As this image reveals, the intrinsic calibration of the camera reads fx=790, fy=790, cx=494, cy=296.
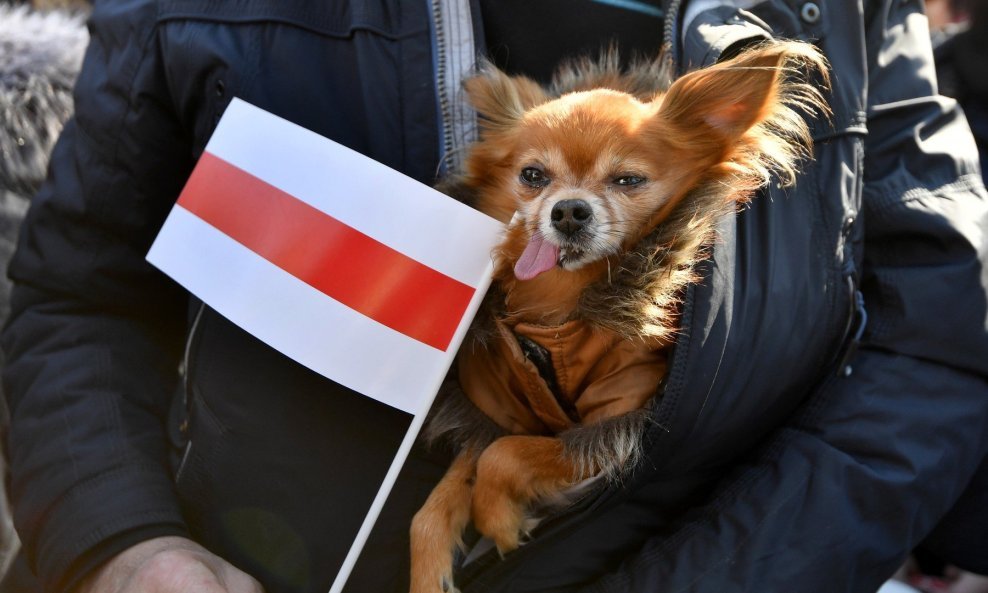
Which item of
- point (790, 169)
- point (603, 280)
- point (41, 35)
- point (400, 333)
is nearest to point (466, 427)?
point (400, 333)

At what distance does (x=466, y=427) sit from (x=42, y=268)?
99cm

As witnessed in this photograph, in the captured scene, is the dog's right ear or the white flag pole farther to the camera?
the dog's right ear

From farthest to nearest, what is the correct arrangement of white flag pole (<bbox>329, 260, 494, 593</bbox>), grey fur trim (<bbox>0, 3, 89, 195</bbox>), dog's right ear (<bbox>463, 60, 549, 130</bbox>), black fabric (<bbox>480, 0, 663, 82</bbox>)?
grey fur trim (<bbox>0, 3, 89, 195</bbox>) < black fabric (<bbox>480, 0, 663, 82</bbox>) < dog's right ear (<bbox>463, 60, 549, 130</bbox>) < white flag pole (<bbox>329, 260, 494, 593</bbox>)

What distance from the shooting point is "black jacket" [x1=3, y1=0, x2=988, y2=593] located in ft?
4.62

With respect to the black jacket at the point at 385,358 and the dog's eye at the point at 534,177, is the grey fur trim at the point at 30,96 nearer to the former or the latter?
the black jacket at the point at 385,358

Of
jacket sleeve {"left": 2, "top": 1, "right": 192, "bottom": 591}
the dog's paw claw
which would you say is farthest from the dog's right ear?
the dog's paw claw

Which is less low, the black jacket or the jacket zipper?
the jacket zipper

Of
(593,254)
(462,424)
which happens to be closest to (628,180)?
(593,254)

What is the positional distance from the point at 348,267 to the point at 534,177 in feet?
1.30

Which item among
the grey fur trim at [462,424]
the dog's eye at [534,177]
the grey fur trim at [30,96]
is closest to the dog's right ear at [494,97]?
the dog's eye at [534,177]

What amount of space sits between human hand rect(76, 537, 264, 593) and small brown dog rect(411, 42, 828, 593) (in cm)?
35

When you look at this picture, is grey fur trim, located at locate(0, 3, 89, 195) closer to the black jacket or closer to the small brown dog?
the black jacket

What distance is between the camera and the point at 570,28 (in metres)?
1.75

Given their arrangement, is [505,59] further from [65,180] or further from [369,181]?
[65,180]
